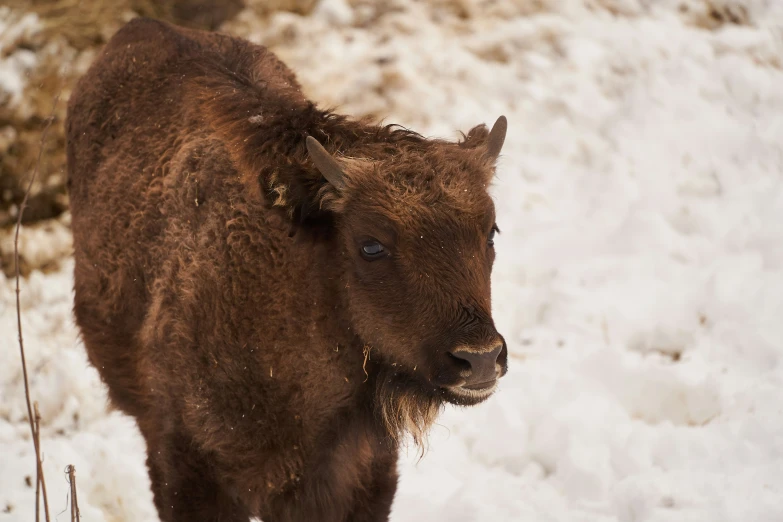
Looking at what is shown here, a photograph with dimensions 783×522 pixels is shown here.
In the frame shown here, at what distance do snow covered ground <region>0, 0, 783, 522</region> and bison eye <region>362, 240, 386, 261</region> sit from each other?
7.69 feet

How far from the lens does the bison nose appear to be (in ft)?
11.8

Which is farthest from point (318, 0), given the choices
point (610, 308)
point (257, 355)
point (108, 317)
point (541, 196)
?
point (257, 355)

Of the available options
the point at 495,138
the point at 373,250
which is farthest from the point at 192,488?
the point at 495,138

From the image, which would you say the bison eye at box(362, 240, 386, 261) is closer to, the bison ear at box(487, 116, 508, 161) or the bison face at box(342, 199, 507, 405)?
the bison face at box(342, 199, 507, 405)

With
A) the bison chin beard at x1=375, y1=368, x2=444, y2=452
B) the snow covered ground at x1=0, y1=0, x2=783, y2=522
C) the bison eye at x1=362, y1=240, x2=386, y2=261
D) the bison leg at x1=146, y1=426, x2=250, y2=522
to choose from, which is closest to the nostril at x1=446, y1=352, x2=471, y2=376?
the bison chin beard at x1=375, y1=368, x2=444, y2=452

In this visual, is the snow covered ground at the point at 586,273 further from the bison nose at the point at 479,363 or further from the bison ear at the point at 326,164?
the bison ear at the point at 326,164

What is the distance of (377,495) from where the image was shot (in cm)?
474

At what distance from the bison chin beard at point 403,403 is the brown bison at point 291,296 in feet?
0.03

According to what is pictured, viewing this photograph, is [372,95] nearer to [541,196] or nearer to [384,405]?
[541,196]

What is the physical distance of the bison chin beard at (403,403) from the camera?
4.00 m

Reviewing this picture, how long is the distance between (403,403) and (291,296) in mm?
734

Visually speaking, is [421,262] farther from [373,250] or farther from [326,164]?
[326,164]

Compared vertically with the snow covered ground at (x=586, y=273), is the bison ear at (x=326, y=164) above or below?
above

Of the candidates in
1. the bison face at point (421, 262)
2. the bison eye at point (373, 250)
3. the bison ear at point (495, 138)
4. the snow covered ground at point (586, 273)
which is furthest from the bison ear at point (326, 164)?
the snow covered ground at point (586, 273)
